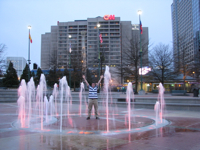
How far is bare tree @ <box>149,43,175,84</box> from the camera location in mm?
31484

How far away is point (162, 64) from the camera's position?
3134 cm

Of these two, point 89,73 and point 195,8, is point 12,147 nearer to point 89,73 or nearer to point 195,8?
point 89,73

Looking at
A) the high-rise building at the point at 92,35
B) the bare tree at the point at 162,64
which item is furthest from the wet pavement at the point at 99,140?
the high-rise building at the point at 92,35

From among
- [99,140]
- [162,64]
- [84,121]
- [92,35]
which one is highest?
[92,35]

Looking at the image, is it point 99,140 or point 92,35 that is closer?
point 99,140

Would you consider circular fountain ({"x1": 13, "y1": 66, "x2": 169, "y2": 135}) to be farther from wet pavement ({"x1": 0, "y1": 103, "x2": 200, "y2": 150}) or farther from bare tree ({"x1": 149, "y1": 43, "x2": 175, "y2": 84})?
bare tree ({"x1": 149, "y1": 43, "x2": 175, "y2": 84})

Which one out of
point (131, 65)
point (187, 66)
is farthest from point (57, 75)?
point (187, 66)

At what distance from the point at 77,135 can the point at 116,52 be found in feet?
309

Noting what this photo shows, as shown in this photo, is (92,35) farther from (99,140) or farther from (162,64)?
(99,140)

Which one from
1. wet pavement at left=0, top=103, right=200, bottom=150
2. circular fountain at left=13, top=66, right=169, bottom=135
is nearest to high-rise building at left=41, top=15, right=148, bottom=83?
circular fountain at left=13, top=66, right=169, bottom=135

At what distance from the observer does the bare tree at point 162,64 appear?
1240 inches

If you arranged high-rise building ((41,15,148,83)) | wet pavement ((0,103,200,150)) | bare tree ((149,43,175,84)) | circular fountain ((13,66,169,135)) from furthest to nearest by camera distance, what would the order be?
high-rise building ((41,15,148,83))
bare tree ((149,43,175,84))
circular fountain ((13,66,169,135))
wet pavement ((0,103,200,150))

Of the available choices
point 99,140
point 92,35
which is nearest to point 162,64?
point 99,140

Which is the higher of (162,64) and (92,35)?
(92,35)
